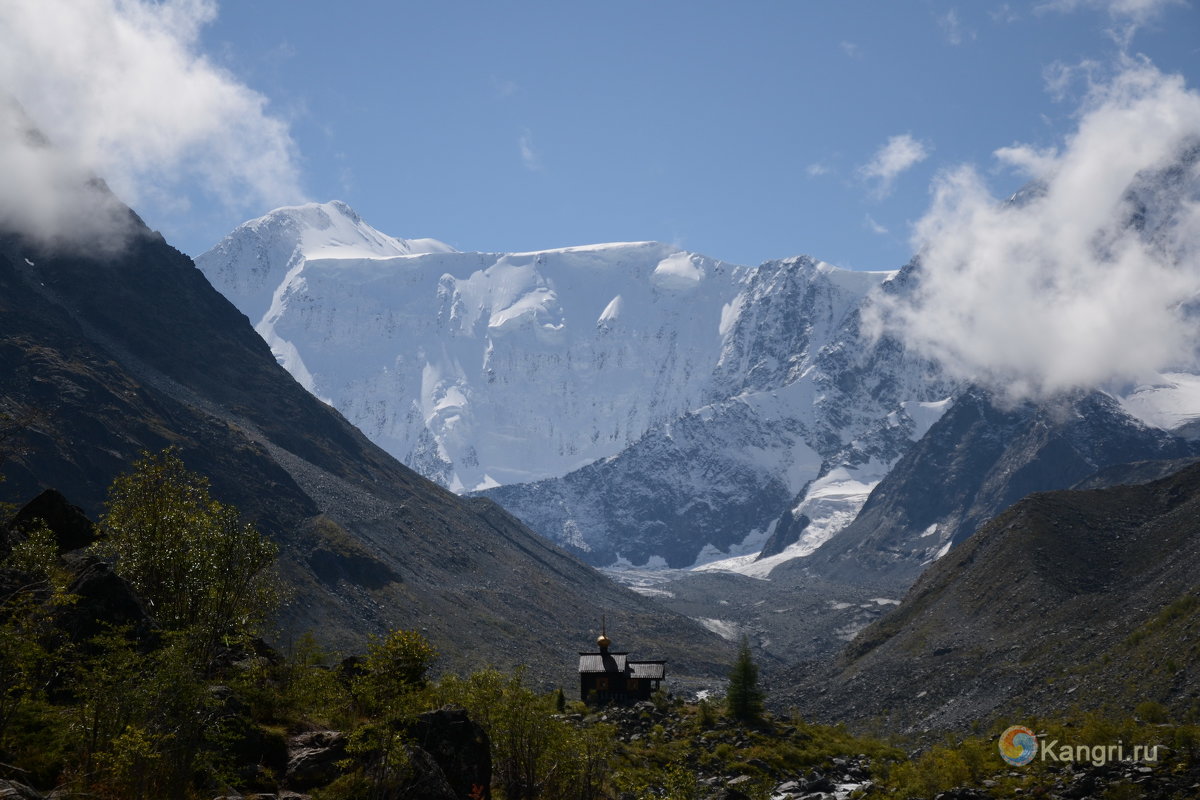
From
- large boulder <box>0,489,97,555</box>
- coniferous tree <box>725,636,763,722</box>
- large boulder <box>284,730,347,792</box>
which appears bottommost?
large boulder <box>284,730,347,792</box>

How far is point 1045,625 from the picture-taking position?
413ft

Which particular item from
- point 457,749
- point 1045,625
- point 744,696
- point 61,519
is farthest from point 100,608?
point 1045,625

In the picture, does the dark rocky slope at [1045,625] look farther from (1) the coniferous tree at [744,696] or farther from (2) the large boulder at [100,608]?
(2) the large boulder at [100,608]

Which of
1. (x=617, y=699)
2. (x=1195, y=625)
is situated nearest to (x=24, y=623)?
(x=617, y=699)

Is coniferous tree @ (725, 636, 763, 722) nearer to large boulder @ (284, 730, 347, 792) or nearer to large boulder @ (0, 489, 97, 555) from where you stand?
large boulder @ (284, 730, 347, 792)

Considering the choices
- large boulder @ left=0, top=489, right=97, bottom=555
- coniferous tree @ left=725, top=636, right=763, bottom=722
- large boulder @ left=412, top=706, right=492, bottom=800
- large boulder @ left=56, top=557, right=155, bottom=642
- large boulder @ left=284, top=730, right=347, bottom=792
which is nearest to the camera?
large boulder @ left=284, top=730, right=347, bottom=792

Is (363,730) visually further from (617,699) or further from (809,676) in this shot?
(809,676)

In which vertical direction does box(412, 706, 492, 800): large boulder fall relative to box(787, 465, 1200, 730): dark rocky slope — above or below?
below

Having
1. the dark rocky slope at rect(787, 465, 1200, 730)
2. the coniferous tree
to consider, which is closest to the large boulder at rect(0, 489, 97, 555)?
the coniferous tree

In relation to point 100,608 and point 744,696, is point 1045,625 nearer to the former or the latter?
point 744,696

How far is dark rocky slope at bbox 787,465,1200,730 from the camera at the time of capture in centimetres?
9512

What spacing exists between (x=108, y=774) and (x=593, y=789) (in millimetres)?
20678

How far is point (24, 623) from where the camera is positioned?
3703 centimetres

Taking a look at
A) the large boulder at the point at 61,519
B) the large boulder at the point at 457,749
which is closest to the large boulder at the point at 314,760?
the large boulder at the point at 457,749
